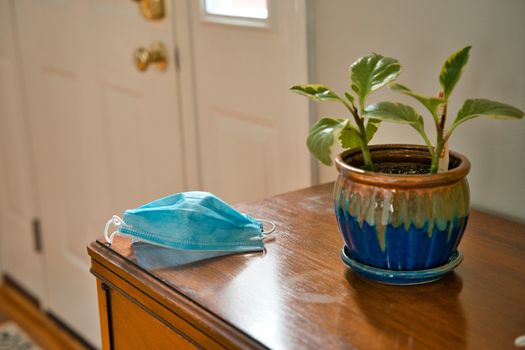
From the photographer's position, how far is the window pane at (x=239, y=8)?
4.95 feet

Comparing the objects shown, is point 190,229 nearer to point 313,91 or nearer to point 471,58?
point 313,91

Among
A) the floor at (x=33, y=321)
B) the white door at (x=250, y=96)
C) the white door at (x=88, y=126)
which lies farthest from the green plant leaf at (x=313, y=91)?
the floor at (x=33, y=321)

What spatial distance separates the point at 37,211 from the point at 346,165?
6.12 feet

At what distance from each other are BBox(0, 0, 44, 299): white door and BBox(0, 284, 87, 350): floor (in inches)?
1.9

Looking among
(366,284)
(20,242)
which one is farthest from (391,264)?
(20,242)

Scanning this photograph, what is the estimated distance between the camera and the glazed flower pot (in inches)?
34.3

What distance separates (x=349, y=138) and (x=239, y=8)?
2.23ft

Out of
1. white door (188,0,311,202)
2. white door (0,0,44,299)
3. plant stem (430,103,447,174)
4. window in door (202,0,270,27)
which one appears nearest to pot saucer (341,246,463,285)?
plant stem (430,103,447,174)

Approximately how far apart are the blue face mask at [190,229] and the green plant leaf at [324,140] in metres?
0.20

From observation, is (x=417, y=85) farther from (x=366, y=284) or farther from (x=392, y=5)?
(x=366, y=284)

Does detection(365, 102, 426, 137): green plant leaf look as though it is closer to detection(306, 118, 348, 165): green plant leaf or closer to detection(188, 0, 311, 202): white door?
detection(306, 118, 348, 165): green plant leaf

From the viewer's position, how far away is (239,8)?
1564mm

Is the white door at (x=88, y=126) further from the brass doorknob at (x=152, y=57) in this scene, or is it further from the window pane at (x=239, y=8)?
the window pane at (x=239, y=8)

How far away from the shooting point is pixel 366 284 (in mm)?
913
